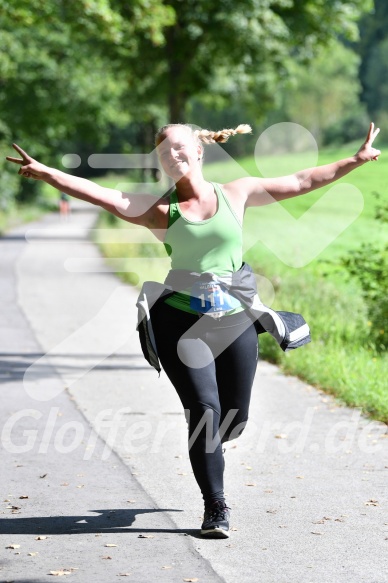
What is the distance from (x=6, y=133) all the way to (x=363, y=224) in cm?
1763

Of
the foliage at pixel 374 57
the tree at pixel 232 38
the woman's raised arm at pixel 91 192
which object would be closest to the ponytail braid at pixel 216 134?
the woman's raised arm at pixel 91 192

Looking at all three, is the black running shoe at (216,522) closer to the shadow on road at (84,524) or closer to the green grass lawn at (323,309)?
the shadow on road at (84,524)

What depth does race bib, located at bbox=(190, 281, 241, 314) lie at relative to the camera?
5211 mm

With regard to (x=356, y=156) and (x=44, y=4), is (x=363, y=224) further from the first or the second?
(x=356, y=156)

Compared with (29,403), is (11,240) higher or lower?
lower

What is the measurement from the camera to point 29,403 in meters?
9.07

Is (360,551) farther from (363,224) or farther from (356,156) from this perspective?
(363,224)

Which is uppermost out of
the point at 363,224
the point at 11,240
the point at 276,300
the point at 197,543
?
the point at 197,543

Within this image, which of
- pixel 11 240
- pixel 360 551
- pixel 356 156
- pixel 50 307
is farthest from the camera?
pixel 11 240

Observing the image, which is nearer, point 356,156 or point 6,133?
point 356,156

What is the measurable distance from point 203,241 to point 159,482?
6.13 ft

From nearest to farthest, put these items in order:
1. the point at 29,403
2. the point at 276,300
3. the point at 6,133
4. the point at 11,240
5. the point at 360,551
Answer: the point at 360,551 < the point at 29,403 < the point at 276,300 < the point at 11,240 < the point at 6,133

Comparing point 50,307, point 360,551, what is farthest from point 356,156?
point 50,307

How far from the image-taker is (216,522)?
5.25 meters
